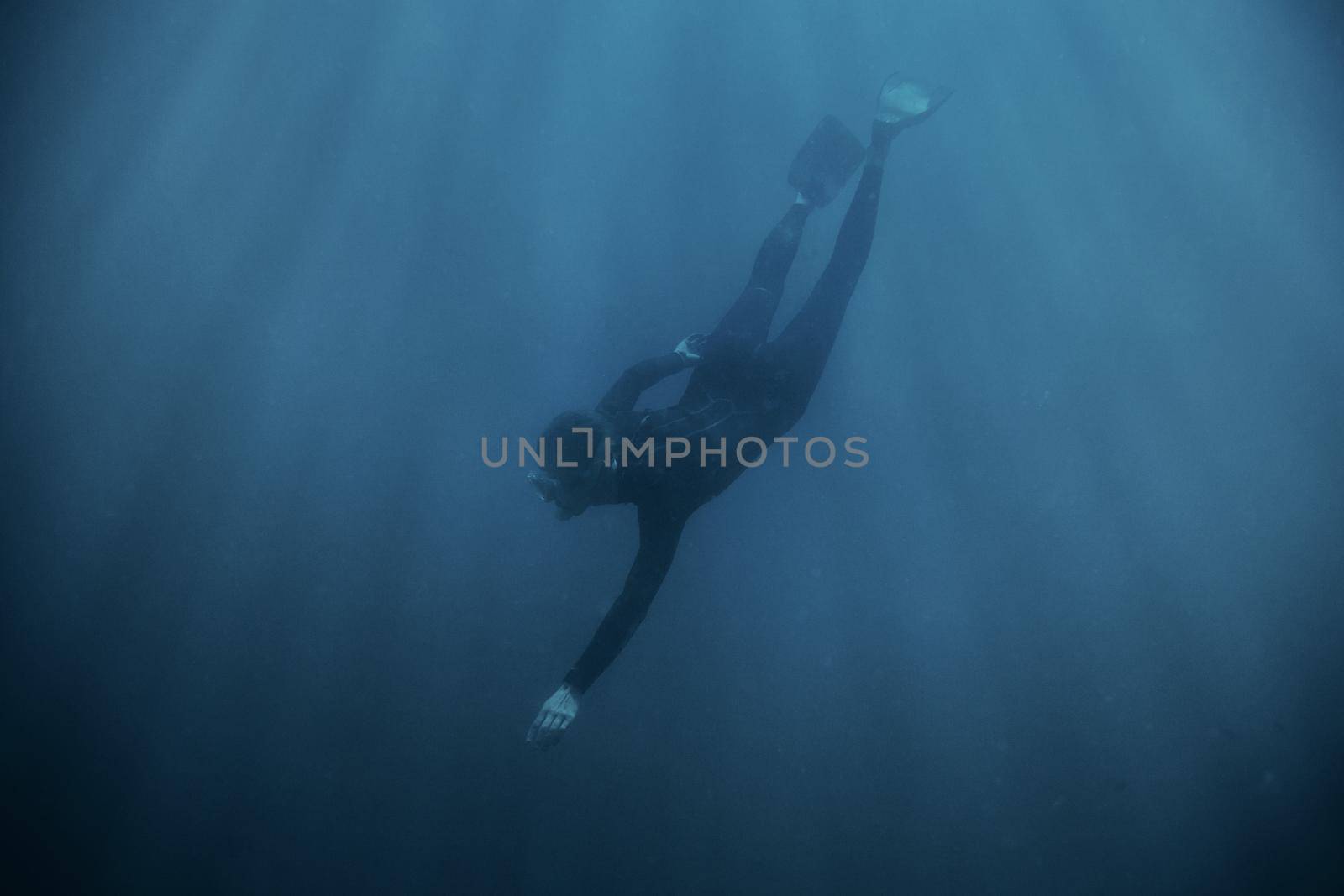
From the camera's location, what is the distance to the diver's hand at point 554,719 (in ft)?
10.3

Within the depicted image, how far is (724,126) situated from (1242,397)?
10.1 metres

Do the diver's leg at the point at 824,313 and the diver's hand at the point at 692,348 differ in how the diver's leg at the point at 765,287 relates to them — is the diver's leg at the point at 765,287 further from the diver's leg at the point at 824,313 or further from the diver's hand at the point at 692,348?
the diver's leg at the point at 824,313

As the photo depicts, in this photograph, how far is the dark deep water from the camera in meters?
8.69

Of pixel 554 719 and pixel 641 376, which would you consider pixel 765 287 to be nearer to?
pixel 641 376

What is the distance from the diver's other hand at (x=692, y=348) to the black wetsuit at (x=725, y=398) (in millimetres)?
58

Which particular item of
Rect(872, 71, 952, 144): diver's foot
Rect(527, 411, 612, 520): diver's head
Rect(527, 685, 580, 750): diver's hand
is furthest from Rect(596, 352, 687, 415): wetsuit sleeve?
Rect(872, 71, 952, 144): diver's foot

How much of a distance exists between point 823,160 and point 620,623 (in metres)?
4.51

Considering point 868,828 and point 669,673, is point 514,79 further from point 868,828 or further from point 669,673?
point 868,828

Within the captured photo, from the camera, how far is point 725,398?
14.1ft

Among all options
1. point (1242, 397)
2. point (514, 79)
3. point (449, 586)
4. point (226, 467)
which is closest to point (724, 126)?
point (514, 79)

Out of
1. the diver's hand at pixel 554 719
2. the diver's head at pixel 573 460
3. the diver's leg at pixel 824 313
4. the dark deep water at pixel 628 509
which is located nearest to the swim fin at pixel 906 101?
the diver's leg at pixel 824 313

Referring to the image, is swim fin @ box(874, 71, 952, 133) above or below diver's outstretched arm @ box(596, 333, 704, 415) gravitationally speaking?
above

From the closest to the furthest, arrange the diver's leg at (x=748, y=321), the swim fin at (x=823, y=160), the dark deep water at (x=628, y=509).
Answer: the diver's leg at (x=748, y=321), the swim fin at (x=823, y=160), the dark deep water at (x=628, y=509)

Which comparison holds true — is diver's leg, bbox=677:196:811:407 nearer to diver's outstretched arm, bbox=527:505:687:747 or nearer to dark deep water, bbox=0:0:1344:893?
diver's outstretched arm, bbox=527:505:687:747
